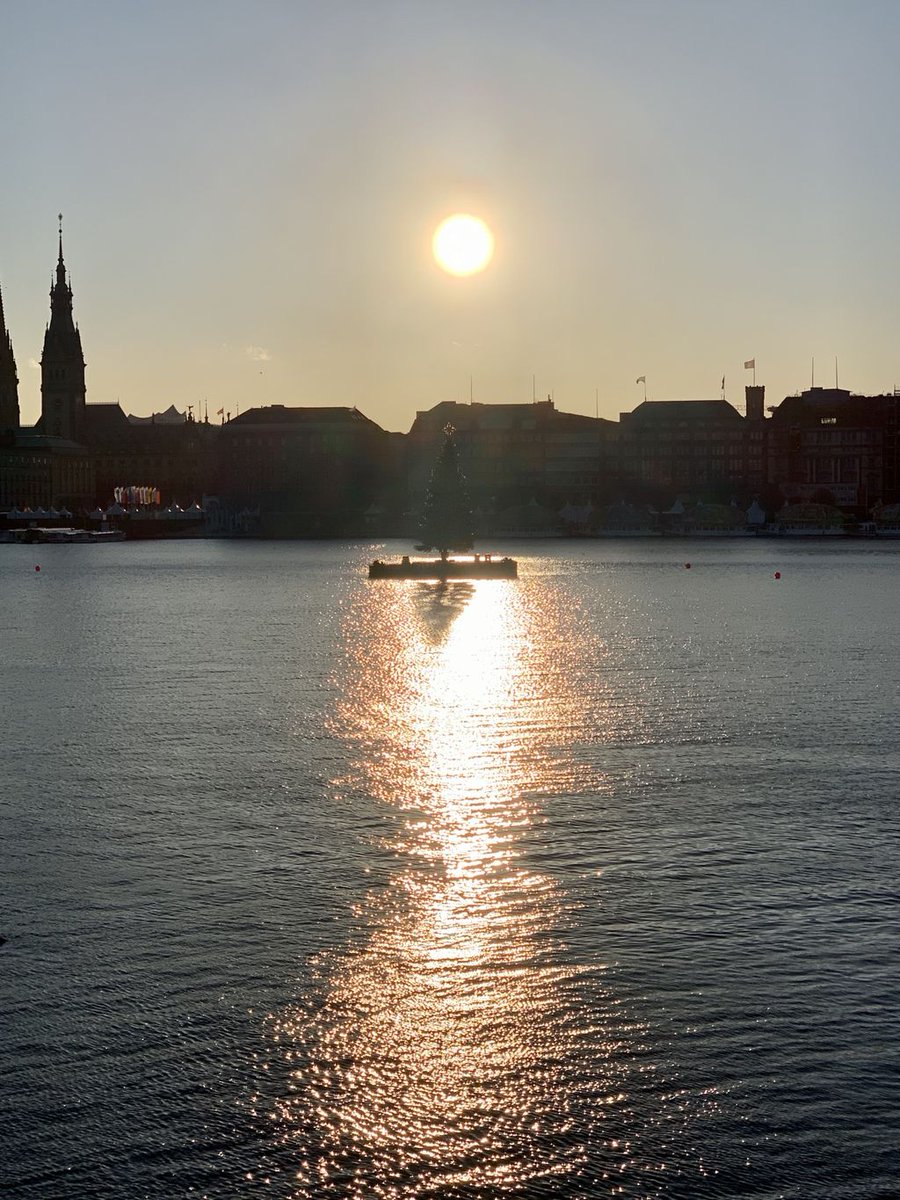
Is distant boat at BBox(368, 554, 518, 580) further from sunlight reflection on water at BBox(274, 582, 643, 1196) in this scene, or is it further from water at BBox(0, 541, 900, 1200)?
sunlight reflection on water at BBox(274, 582, 643, 1196)

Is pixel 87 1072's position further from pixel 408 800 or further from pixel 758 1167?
pixel 408 800

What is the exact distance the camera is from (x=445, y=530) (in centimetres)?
12962

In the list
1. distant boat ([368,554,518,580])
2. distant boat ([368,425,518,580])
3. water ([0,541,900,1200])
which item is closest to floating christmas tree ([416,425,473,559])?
distant boat ([368,425,518,580])

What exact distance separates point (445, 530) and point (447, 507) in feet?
8.66

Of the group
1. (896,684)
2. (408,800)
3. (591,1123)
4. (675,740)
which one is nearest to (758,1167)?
(591,1123)

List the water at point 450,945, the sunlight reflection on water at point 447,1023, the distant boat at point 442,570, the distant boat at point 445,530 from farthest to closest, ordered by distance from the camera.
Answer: the distant boat at point 442,570
the distant boat at point 445,530
the water at point 450,945
the sunlight reflection on water at point 447,1023

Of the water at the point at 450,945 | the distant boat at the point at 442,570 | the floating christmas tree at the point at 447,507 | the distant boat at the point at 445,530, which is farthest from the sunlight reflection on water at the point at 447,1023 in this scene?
the distant boat at the point at 442,570

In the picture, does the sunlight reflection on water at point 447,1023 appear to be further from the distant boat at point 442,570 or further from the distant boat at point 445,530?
the distant boat at point 442,570

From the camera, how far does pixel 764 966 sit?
61.2 feet

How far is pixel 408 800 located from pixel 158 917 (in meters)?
9.15

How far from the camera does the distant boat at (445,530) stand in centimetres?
12706

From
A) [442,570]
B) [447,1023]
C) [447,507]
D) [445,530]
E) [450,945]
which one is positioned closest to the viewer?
[447,1023]

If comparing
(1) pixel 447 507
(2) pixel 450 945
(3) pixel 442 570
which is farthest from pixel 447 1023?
(3) pixel 442 570

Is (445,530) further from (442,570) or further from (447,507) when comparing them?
(442,570)
